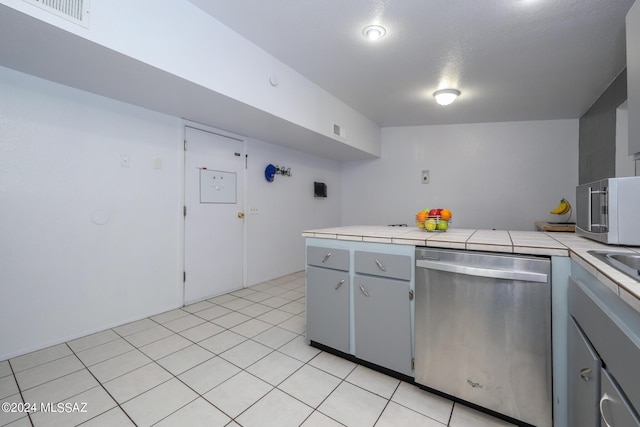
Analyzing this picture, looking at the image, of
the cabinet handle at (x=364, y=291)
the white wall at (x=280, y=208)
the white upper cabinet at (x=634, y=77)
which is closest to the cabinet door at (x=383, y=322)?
the cabinet handle at (x=364, y=291)

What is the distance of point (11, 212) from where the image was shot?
6.42ft

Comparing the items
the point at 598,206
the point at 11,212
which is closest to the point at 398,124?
the point at 598,206

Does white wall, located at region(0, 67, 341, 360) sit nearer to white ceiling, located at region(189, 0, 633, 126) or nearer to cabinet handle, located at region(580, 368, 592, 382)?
white ceiling, located at region(189, 0, 633, 126)

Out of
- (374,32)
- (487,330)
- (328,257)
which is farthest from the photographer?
(374,32)

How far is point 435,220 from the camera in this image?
187 centimetres

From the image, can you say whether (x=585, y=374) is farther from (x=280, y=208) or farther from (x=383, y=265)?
(x=280, y=208)

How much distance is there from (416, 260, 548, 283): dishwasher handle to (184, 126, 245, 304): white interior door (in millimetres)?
2558

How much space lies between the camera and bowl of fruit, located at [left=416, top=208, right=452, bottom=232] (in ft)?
6.08

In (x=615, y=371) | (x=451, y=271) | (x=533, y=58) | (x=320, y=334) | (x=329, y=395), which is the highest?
(x=533, y=58)

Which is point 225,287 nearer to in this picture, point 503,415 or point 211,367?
point 211,367

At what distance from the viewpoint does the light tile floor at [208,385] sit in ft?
4.59

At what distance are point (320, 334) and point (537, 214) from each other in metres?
3.98

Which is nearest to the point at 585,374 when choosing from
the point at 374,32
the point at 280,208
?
the point at 374,32

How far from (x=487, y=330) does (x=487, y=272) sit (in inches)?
11.9
